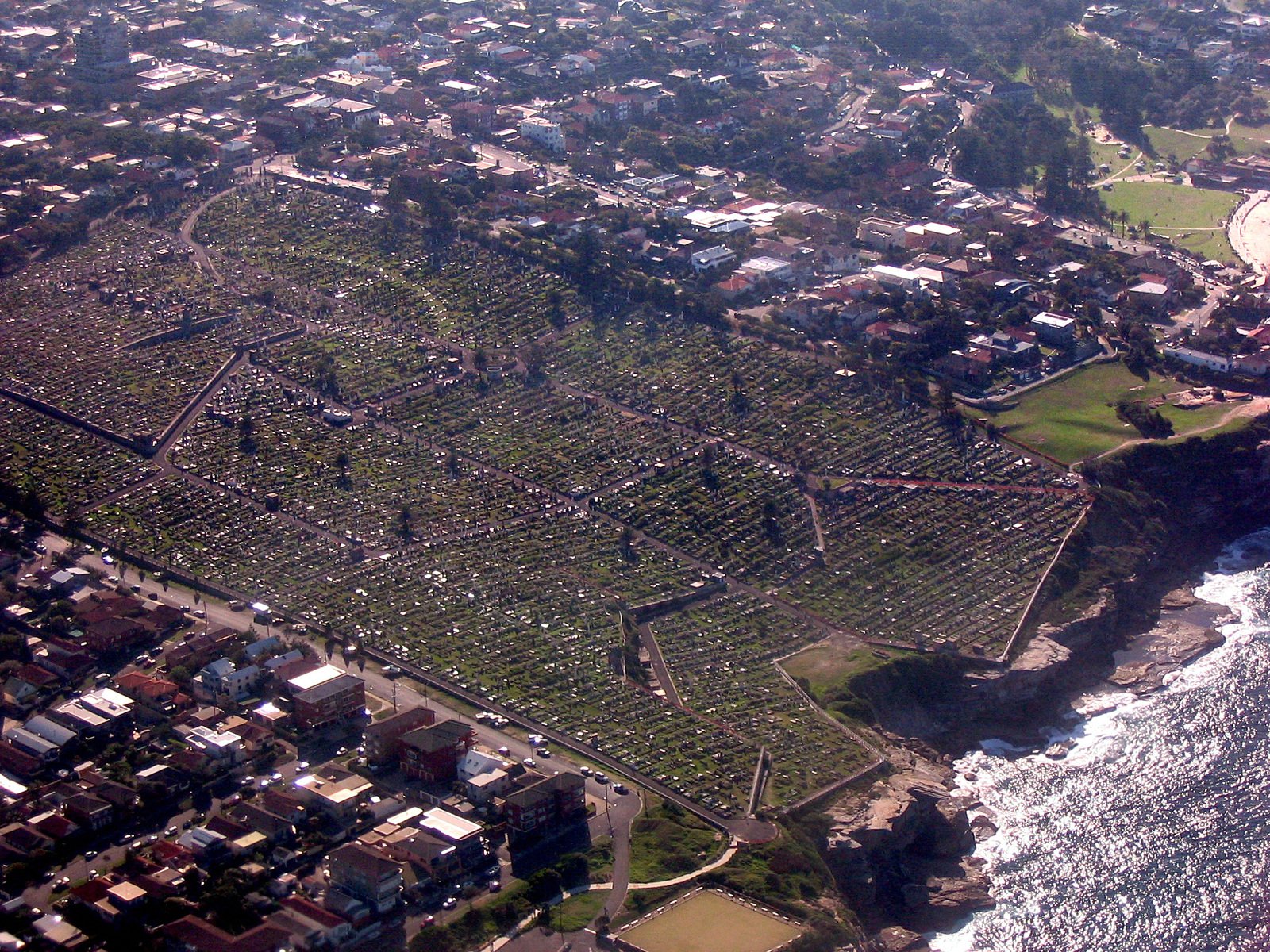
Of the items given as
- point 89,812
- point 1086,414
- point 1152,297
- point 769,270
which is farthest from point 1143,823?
point 769,270

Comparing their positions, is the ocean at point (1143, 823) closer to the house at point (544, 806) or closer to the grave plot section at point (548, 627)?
the grave plot section at point (548, 627)

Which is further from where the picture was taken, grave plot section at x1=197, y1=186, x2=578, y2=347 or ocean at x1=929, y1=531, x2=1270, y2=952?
→ grave plot section at x1=197, y1=186, x2=578, y2=347

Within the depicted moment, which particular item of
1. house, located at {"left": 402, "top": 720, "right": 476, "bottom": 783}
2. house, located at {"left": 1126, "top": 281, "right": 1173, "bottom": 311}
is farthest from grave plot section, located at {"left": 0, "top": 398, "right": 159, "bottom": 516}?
house, located at {"left": 1126, "top": 281, "right": 1173, "bottom": 311}

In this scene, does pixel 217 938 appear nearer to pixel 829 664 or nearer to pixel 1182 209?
pixel 829 664

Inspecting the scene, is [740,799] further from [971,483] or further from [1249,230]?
[1249,230]

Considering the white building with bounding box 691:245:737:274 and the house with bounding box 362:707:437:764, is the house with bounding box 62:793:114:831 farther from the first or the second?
the white building with bounding box 691:245:737:274

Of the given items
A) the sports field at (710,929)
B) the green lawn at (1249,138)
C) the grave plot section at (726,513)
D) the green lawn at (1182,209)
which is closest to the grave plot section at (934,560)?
the grave plot section at (726,513)
